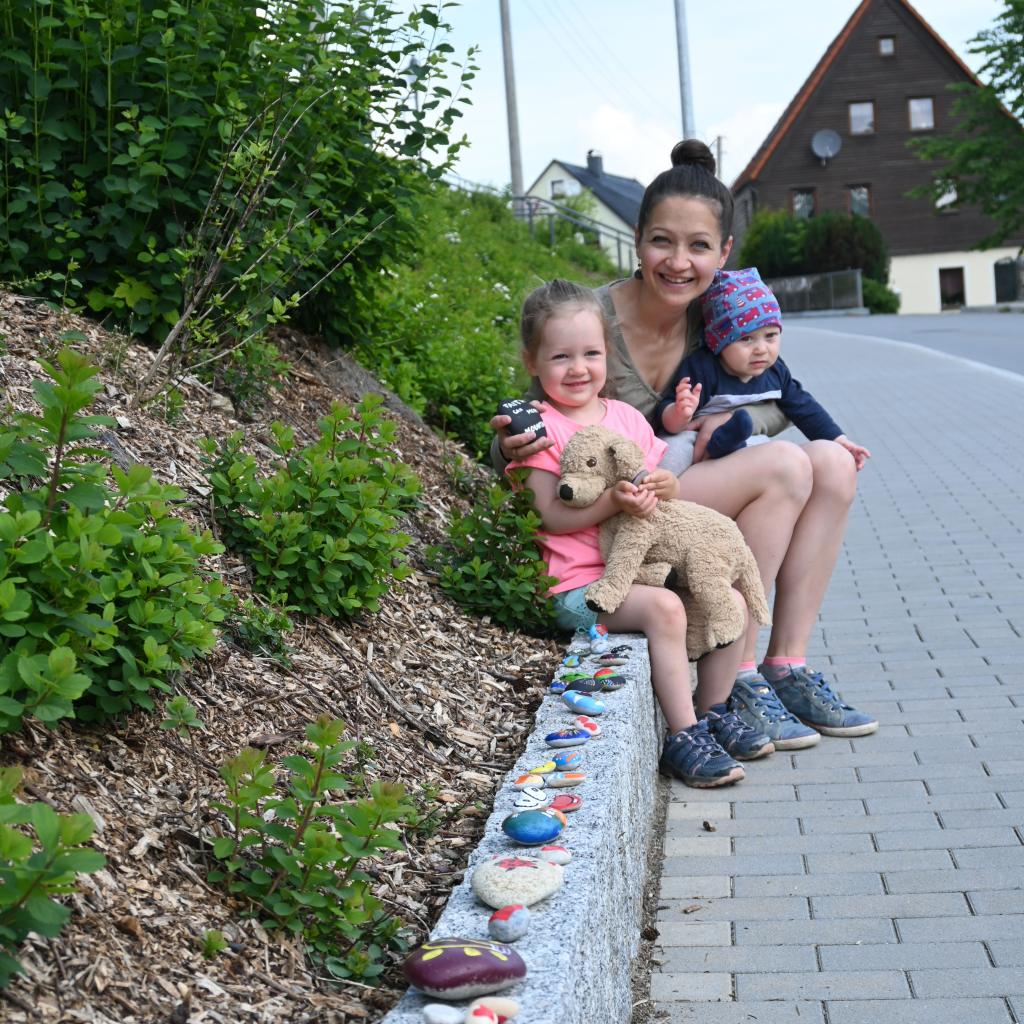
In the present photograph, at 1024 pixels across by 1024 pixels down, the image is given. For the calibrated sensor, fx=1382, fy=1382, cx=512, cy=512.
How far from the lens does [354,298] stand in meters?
6.25

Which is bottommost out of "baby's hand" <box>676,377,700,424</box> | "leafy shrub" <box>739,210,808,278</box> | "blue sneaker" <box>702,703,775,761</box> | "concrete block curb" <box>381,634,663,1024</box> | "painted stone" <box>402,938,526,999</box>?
"blue sneaker" <box>702,703,775,761</box>

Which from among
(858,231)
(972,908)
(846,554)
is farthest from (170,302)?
(858,231)

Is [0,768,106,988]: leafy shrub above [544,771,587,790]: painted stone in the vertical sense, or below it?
above

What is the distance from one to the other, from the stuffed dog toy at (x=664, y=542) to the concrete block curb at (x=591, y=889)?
35 centimetres

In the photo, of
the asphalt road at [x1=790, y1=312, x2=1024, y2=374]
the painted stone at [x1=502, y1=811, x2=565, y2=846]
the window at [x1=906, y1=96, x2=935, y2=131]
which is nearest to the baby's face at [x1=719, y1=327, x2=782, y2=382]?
the painted stone at [x1=502, y1=811, x2=565, y2=846]

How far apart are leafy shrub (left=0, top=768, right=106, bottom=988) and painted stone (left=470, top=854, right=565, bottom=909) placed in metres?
0.90

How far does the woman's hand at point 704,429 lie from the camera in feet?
15.8

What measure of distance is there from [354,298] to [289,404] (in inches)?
36.7

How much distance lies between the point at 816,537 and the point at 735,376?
0.64m

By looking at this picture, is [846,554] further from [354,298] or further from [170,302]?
[170,302]

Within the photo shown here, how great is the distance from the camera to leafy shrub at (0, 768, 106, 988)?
183 cm

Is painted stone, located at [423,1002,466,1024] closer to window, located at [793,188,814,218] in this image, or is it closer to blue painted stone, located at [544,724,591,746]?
blue painted stone, located at [544,724,591,746]

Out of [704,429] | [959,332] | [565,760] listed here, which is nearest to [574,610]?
[704,429]

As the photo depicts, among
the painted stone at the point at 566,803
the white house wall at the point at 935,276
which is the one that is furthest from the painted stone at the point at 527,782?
the white house wall at the point at 935,276
